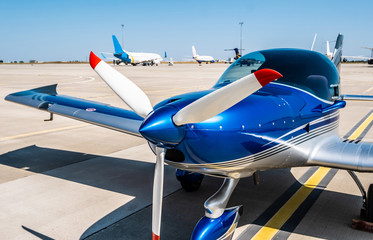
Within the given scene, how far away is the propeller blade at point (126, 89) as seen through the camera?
12.5 feet

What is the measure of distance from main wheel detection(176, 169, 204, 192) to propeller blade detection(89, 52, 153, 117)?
1.86 m

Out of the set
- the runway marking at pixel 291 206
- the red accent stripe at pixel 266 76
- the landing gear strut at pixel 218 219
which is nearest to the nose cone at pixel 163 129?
the red accent stripe at pixel 266 76

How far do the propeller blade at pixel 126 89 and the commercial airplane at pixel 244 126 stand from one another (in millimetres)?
11

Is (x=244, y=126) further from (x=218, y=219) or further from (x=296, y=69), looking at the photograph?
(x=296, y=69)

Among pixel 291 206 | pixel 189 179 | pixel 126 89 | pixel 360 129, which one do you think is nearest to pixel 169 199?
pixel 189 179

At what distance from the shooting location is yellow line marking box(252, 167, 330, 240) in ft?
13.9

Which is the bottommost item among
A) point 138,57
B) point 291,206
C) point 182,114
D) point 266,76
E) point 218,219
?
point 138,57

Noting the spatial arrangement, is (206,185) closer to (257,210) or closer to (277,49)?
(257,210)

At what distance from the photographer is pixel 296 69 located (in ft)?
16.1

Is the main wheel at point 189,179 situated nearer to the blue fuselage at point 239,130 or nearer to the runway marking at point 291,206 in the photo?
the runway marking at point 291,206

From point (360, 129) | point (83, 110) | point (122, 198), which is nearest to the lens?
point (122, 198)

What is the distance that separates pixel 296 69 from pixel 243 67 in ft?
2.50

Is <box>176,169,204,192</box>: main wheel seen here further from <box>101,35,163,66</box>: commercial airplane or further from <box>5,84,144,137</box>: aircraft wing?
<box>101,35,163,66</box>: commercial airplane

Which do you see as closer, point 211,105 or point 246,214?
point 211,105
